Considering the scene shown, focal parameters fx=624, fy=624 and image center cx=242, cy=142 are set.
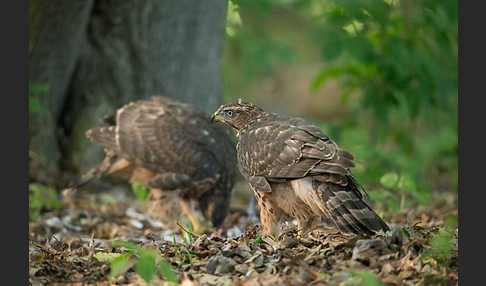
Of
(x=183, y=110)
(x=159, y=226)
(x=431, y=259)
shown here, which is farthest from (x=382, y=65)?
(x=431, y=259)

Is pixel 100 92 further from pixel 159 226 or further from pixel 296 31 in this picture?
pixel 296 31

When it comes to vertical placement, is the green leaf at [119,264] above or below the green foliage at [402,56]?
below

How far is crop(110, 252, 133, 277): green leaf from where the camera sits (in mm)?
3510

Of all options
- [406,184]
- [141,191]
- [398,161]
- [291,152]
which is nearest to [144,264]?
[291,152]

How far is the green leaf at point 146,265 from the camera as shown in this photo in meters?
3.37

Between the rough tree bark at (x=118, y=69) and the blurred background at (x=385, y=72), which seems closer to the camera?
the blurred background at (x=385, y=72)

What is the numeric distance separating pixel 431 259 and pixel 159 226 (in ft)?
12.9

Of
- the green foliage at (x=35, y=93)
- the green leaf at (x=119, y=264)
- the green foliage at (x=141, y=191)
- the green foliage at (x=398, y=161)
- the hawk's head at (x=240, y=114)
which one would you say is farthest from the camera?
the green foliage at (x=141, y=191)

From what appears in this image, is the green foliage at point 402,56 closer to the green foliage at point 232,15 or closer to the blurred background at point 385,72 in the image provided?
the blurred background at point 385,72

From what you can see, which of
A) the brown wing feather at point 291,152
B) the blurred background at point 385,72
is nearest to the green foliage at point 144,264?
the brown wing feather at point 291,152

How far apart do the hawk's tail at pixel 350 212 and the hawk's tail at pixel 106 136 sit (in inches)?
129

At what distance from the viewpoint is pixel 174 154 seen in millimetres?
6723

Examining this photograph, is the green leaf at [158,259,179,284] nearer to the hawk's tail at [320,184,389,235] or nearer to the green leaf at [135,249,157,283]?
the green leaf at [135,249,157,283]

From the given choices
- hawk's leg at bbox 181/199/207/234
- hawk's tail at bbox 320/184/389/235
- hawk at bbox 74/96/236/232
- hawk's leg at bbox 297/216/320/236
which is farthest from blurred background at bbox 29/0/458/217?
hawk's tail at bbox 320/184/389/235
